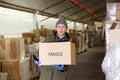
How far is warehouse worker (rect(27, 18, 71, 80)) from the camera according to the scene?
3.12 metres

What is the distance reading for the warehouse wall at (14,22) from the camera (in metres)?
6.20

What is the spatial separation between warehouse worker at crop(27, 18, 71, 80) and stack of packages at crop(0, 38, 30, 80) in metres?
1.92

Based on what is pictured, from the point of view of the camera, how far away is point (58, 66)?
3.13 metres

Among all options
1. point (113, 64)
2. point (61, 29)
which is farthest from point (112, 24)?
point (61, 29)

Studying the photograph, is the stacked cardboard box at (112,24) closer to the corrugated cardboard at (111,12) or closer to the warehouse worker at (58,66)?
the corrugated cardboard at (111,12)

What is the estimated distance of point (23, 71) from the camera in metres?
5.43

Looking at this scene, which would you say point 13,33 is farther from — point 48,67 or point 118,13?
point 48,67

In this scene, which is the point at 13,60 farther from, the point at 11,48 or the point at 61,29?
the point at 61,29

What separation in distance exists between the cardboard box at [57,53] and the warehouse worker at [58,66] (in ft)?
0.29

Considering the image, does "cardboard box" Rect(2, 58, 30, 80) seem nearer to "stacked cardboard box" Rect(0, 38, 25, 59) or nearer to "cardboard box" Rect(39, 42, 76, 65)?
"stacked cardboard box" Rect(0, 38, 25, 59)

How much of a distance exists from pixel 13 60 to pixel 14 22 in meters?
1.89

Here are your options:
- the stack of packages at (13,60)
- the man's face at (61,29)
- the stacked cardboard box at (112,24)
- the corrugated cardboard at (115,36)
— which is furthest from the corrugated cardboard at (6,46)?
the man's face at (61,29)

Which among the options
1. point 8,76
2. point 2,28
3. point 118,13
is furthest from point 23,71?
point 118,13

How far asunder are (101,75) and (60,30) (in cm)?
413
